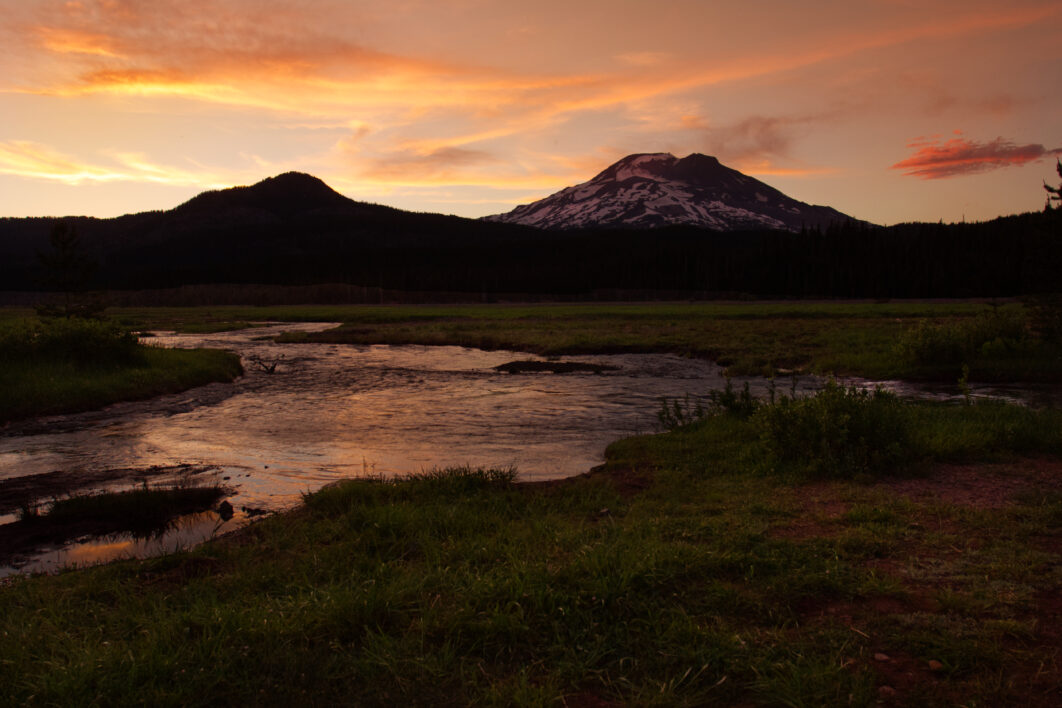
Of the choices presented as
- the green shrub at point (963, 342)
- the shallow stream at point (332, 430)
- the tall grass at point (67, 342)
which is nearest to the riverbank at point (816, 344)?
the green shrub at point (963, 342)

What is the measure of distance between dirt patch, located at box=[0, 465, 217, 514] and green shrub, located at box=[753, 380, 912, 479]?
10.7 meters

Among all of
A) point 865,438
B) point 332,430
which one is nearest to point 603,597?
point 865,438

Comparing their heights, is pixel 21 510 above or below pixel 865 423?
below

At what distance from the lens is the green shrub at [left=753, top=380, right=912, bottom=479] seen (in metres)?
10.2

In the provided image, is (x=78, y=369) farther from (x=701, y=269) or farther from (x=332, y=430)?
(x=701, y=269)

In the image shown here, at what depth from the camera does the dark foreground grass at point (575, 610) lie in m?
4.37

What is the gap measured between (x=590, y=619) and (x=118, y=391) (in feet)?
67.7

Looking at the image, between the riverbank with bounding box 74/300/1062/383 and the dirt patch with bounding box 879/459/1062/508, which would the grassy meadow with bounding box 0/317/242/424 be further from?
the dirt patch with bounding box 879/459/1062/508

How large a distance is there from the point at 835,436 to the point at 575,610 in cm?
709

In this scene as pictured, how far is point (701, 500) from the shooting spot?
8930mm

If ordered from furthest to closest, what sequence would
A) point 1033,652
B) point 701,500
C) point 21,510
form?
point 21,510
point 701,500
point 1033,652

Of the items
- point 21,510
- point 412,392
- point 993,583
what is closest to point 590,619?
point 993,583

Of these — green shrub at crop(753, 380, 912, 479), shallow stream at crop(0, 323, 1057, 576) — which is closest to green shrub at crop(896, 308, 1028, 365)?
shallow stream at crop(0, 323, 1057, 576)

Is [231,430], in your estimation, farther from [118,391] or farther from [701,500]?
[701,500]
